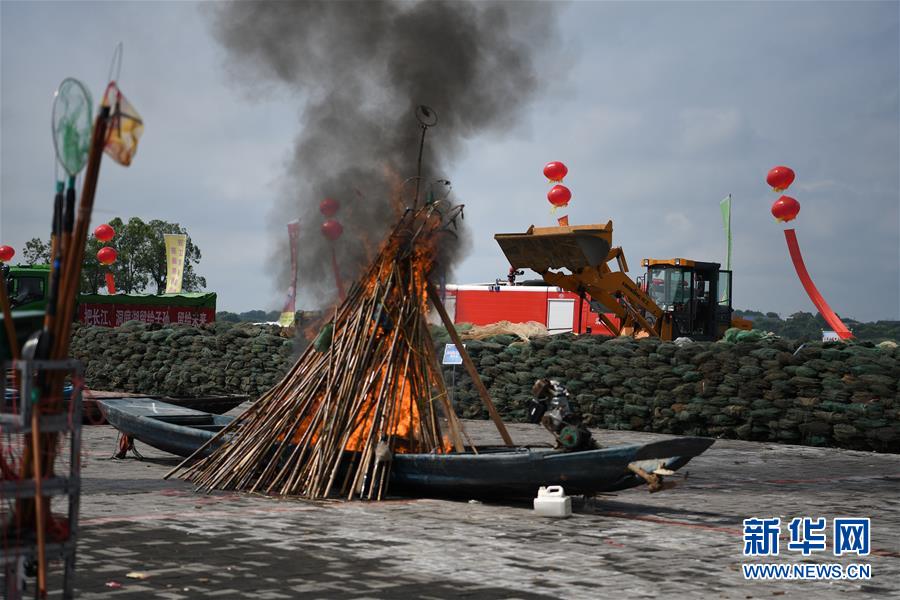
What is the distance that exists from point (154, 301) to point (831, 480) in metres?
24.9

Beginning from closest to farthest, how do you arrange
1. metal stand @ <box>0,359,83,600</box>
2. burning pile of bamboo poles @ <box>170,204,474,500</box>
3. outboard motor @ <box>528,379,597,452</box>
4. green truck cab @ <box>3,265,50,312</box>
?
metal stand @ <box>0,359,83,600</box> → outboard motor @ <box>528,379,597,452</box> → burning pile of bamboo poles @ <box>170,204,474,500</box> → green truck cab @ <box>3,265,50,312</box>

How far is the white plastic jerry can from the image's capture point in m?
8.98

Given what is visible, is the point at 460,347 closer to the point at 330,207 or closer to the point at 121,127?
the point at 330,207

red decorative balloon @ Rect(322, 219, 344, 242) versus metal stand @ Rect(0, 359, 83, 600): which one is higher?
red decorative balloon @ Rect(322, 219, 344, 242)

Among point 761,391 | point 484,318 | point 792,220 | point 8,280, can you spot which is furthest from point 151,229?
point 761,391

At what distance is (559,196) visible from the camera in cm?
2481

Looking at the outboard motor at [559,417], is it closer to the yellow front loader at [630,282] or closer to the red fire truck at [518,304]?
the yellow front loader at [630,282]

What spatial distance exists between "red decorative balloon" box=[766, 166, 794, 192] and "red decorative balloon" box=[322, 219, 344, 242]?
1314 cm

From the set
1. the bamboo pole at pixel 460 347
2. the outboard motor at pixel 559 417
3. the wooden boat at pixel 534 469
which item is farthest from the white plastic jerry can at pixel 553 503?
the bamboo pole at pixel 460 347

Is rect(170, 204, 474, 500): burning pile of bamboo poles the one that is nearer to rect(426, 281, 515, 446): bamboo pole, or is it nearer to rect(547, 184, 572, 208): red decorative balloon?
rect(426, 281, 515, 446): bamboo pole

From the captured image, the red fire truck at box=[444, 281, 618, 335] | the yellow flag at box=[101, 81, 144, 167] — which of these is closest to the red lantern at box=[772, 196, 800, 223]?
the red fire truck at box=[444, 281, 618, 335]

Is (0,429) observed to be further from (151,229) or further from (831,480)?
(151,229)

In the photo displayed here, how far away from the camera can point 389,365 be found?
33.3ft

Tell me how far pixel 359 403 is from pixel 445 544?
2663 mm
